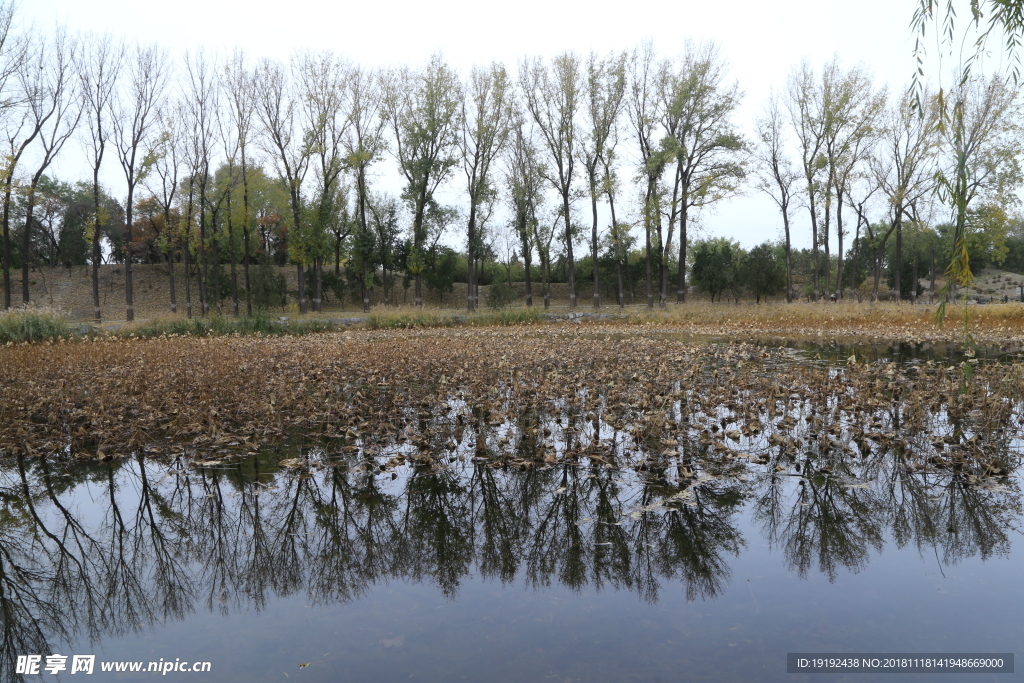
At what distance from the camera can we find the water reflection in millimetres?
3811

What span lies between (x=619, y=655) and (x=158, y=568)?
10.3 ft

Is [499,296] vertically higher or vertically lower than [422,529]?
higher

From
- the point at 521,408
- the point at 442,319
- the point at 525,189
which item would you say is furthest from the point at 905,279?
the point at 521,408

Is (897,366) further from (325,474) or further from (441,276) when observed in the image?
(441,276)

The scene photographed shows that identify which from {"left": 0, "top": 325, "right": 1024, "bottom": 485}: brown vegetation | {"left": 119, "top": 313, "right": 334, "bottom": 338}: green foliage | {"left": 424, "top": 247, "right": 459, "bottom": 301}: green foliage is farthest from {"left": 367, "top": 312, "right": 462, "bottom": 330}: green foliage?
{"left": 424, "top": 247, "right": 459, "bottom": 301}: green foliage

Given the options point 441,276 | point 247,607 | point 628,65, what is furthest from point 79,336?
point 441,276

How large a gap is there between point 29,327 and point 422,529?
19.0 metres

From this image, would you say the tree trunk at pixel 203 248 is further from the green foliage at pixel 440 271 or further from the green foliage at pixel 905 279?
the green foliage at pixel 905 279

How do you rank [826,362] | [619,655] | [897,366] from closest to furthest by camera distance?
[619,655] < [897,366] < [826,362]

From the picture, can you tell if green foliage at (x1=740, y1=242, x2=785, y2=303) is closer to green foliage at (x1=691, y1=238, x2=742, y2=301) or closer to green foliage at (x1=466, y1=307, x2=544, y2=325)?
green foliage at (x1=691, y1=238, x2=742, y2=301)

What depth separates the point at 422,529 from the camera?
4590mm

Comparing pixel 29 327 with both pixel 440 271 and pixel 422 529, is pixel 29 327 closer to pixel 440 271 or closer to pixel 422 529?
pixel 422 529

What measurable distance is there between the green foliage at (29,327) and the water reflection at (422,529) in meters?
14.8

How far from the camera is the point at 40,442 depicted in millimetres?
6715
